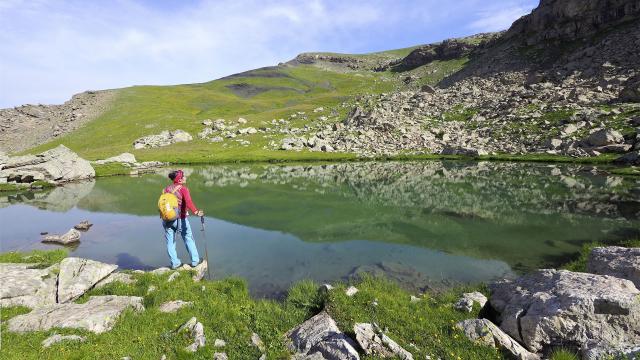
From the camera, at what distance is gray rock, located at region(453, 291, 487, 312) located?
44.9 ft

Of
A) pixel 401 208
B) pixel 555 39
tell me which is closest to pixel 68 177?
pixel 401 208

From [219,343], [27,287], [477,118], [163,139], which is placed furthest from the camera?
[163,139]

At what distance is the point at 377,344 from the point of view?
10.2m

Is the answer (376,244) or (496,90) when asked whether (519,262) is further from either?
(496,90)

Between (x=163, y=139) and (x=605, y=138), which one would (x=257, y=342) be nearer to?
(x=605, y=138)

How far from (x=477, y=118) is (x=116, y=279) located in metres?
100

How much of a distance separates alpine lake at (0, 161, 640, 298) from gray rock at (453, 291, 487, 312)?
3201mm

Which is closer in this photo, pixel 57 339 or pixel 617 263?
pixel 57 339

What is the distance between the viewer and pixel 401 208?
3788 centimetres

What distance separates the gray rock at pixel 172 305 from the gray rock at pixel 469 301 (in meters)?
10.4

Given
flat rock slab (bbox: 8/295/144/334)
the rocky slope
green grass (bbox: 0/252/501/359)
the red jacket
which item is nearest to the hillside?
the rocky slope

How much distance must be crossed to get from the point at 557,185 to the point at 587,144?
28.5 m

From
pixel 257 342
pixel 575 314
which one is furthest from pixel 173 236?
pixel 575 314

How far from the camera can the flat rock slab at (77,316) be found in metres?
11.9
